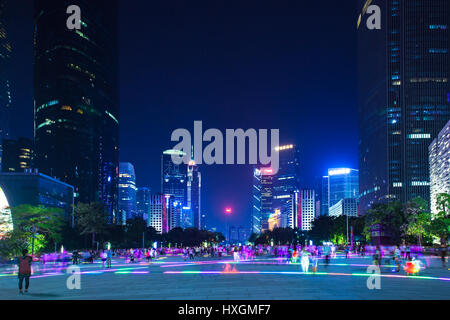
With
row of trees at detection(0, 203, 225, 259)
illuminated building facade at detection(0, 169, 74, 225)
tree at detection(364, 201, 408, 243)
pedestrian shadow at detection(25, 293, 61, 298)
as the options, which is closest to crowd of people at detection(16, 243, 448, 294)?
pedestrian shadow at detection(25, 293, 61, 298)

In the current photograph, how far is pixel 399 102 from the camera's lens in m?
188

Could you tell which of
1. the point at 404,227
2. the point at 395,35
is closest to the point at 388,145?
the point at 395,35

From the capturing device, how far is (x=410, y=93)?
186m

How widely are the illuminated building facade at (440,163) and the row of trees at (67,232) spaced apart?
3661 inches

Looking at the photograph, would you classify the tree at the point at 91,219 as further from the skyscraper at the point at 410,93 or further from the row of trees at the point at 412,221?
the skyscraper at the point at 410,93

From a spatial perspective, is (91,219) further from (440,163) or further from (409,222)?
(440,163)

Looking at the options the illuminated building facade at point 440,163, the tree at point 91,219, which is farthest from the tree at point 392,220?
the tree at point 91,219

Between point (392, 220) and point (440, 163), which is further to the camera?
point (440, 163)

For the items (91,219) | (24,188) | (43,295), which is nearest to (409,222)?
(91,219)

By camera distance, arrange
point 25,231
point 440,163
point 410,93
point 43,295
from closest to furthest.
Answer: point 43,295 → point 25,231 → point 440,163 → point 410,93

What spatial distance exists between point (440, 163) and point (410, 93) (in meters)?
41.6
